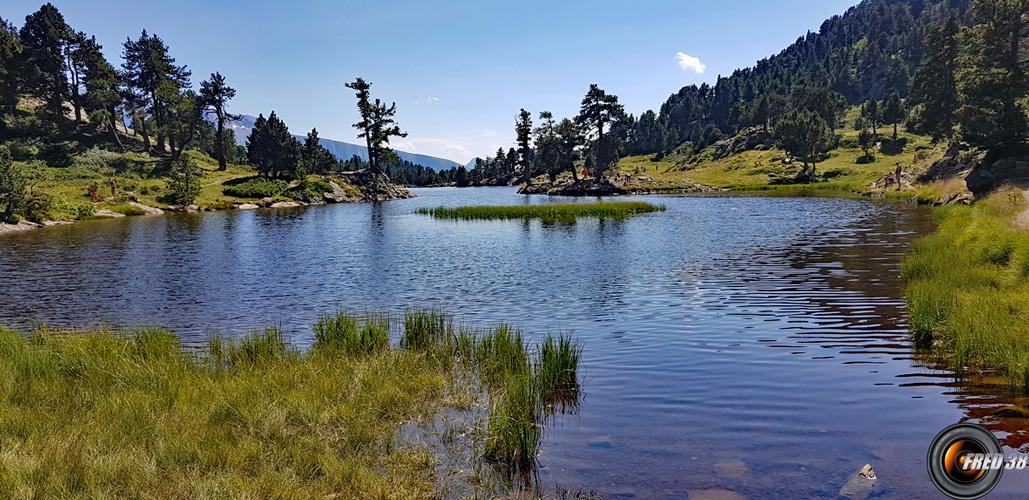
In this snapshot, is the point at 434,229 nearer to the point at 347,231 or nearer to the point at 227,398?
the point at 347,231

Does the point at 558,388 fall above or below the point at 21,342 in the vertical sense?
below

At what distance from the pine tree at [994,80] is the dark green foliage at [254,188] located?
10295 centimetres

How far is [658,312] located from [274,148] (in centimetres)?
11351

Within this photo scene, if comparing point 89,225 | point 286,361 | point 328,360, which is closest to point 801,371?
point 328,360

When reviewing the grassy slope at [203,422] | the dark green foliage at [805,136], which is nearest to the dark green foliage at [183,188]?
the grassy slope at [203,422]

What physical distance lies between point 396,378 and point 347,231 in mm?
48559

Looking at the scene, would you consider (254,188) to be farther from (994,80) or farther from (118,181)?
(994,80)

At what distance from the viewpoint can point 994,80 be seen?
56.5 metres

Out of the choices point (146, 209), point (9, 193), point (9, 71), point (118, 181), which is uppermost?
point (9, 71)

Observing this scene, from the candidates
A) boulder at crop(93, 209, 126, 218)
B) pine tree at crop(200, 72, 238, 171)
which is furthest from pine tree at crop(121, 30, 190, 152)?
boulder at crop(93, 209, 126, 218)

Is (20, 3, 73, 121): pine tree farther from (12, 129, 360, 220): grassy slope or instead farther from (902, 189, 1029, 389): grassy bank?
(902, 189, 1029, 389): grassy bank

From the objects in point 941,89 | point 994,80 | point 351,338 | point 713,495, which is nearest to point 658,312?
point 351,338

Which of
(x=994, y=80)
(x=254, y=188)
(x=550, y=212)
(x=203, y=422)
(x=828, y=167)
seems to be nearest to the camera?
(x=203, y=422)

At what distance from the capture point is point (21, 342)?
549 inches
